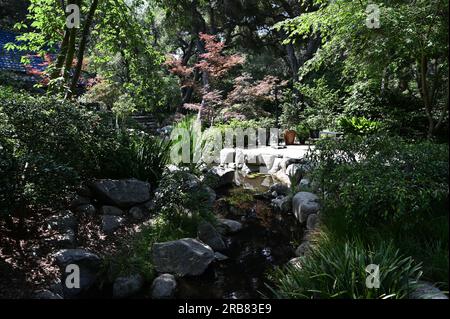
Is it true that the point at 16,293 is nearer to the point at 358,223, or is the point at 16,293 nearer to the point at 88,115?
the point at 88,115

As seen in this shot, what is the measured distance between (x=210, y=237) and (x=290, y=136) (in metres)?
6.83

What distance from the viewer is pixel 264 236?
5215 mm

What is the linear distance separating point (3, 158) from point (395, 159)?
3722mm

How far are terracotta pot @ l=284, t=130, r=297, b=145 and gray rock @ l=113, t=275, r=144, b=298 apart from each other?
801 cm

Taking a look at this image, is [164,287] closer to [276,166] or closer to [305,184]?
[305,184]

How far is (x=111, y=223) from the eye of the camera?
4777mm

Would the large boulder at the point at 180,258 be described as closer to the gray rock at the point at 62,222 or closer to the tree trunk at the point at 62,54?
the gray rock at the point at 62,222

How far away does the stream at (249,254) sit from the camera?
12.3ft

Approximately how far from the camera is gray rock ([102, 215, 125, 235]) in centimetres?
468

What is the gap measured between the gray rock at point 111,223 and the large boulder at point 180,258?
2.97ft

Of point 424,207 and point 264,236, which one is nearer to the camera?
point 424,207

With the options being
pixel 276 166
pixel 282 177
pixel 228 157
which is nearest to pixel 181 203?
pixel 282 177

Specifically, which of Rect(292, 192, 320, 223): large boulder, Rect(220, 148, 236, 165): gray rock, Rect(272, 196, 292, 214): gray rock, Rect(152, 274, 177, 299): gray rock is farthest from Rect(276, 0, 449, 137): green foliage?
Rect(152, 274, 177, 299): gray rock
